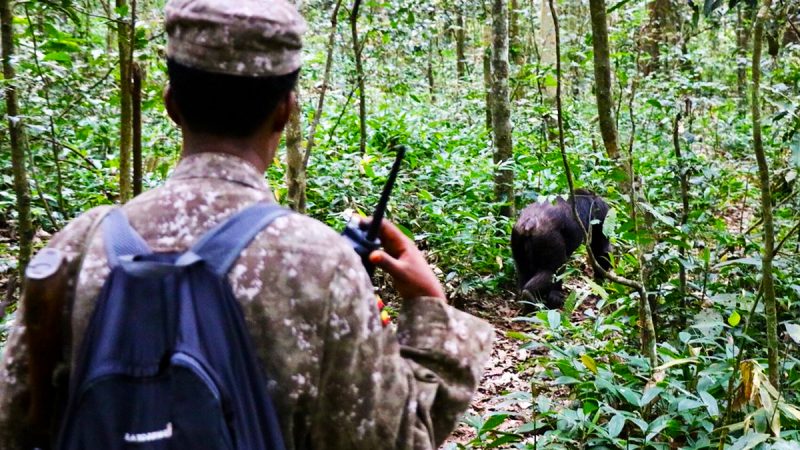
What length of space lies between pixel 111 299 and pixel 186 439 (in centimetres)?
27

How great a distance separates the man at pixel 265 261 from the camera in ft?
4.52

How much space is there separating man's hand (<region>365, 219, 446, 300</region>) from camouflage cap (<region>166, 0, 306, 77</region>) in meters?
0.40

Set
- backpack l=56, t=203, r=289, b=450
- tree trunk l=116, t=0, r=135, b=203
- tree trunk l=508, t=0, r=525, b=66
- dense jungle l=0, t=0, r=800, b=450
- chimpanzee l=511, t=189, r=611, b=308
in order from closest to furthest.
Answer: backpack l=56, t=203, r=289, b=450
dense jungle l=0, t=0, r=800, b=450
tree trunk l=116, t=0, r=135, b=203
chimpanzee l=511, t=189, r=611, b=308
tree trunk l=508, t=0, r=525, b=66

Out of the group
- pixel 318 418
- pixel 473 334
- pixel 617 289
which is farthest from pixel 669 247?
pixel 318 418

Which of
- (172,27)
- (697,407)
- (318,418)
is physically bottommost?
(697,407)

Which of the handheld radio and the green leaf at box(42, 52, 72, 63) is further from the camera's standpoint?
the green leaf at box(42, 52, 72, 63)

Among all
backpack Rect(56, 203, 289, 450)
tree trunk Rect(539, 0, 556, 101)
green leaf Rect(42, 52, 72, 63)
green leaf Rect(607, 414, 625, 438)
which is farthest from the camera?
tree trunk Rect(539, 0, 556, 101)

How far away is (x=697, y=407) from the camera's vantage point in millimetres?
3594

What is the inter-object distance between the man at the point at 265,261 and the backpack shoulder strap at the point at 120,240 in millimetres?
18

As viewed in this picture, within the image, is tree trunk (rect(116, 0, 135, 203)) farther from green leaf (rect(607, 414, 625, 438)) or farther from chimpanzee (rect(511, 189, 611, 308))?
chimpanzee (rect(511, 189, 611, 308))

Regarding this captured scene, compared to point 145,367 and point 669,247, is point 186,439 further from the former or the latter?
point 669,247

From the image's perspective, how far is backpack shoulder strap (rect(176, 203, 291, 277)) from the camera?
1335 millimetres

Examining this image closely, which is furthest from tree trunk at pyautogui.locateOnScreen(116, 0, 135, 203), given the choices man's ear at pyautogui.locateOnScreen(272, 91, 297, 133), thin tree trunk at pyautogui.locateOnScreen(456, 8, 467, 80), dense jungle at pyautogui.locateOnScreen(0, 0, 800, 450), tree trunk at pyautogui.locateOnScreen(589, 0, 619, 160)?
thin tree trunk at pyautogui.locateOnScreen(456, 8, 467, 80)

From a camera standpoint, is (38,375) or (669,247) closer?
(38,375)
